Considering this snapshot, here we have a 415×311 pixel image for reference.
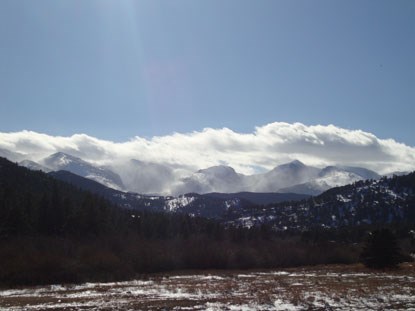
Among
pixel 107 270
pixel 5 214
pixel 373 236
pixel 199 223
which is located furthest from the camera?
pixel 199 223

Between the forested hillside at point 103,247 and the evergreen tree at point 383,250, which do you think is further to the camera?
the forested hillside at point 103,247

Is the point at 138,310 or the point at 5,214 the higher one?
the point at 5,214

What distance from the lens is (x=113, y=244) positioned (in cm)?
11469

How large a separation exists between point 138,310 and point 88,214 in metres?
96.9

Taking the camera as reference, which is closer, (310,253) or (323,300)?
(323,300)

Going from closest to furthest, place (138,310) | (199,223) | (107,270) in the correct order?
(138,310), (107,270), (199,223)

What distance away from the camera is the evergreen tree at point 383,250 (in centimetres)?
7869

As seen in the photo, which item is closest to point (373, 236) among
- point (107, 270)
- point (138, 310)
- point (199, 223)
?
point (107, 270)

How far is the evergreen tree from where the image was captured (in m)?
78.7

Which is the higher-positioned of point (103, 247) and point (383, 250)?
point (103, 247)

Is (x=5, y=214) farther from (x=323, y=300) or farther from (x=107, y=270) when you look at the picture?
(x=323, y=300)

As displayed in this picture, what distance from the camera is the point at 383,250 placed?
79.9 m

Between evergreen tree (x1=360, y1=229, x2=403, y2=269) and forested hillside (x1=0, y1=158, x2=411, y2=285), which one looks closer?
evergreen tree (x1=360, y1=229, x2=403, y2=269)

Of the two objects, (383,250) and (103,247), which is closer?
(383,250)
